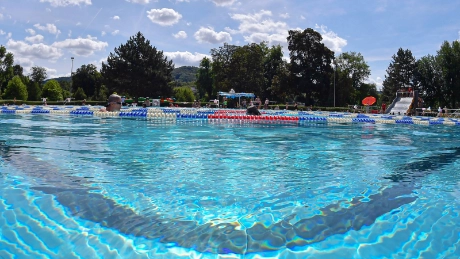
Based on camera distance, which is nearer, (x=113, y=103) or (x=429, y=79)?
(x=113, y=103)

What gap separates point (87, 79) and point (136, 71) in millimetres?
27976

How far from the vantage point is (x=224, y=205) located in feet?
14.1

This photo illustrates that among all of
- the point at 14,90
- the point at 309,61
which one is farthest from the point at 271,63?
the point at 14,90

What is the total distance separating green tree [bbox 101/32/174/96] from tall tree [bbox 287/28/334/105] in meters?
17.7

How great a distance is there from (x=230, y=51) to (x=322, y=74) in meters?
19.0

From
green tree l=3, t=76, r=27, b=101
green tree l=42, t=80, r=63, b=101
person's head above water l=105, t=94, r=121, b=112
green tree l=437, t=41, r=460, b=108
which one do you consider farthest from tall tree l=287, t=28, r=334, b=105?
green tree l=42, t=80, r=63, b=101

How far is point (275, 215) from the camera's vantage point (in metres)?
3.98

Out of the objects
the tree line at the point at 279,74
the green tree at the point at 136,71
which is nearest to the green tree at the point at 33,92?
the tree line at the point at 279,74

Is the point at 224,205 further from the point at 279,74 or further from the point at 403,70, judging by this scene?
the point at 403,70

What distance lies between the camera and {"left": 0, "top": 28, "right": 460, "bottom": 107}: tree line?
45.4 m

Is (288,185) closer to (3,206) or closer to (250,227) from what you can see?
(250,227)

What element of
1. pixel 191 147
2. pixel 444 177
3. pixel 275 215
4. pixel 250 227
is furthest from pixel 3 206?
pixel 444 177

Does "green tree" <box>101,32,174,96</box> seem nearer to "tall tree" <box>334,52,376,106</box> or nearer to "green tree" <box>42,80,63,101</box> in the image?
"green tree" <box>42,80,63,101</box>

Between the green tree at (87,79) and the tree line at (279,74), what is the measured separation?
11.9 meters
